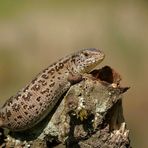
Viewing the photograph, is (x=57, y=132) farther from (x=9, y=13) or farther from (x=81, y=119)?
(x=9, y=13)

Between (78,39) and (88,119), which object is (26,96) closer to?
(88,119)

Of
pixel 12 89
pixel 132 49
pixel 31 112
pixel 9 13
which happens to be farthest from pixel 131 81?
pixel 31 112

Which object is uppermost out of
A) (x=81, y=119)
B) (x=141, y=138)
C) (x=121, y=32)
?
(x=81, y=119)

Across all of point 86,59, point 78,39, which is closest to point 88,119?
point 86,59

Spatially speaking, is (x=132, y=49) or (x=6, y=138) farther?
(x=132, y=49)

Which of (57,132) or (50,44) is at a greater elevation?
(57,132)

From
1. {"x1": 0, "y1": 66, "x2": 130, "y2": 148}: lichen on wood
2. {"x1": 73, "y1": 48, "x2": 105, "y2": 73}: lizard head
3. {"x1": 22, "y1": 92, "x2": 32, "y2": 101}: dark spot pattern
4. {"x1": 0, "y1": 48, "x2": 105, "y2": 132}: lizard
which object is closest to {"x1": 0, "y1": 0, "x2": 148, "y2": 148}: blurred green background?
{"x1": 73, "y1": 48, "x2": 105, "y2": 73}: lizard head

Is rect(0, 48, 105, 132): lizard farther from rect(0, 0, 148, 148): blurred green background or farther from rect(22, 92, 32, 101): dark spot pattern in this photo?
rect(0, 0, 148, 148): blurred green background

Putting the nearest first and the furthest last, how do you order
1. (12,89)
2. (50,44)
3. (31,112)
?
(31,112), (12,89), (50,44)
